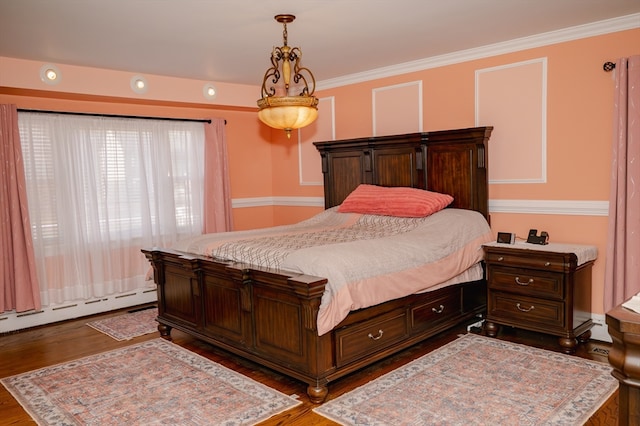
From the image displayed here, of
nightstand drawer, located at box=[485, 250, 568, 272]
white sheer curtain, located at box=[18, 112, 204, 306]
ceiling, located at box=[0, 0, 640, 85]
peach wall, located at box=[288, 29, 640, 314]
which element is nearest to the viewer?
ceiling, located at box=[0, 0, 640, 85]

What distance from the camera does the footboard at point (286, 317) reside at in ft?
9.52

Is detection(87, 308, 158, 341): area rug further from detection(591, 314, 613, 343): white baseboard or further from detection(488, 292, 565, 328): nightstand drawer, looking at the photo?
detection(591, 314, 613, 343): white baseboard

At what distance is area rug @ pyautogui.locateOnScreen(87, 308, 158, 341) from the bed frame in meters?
0.32

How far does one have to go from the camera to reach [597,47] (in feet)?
12.2

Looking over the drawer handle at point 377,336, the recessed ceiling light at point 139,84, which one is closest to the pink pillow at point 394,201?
the drawer handle at point 377,336

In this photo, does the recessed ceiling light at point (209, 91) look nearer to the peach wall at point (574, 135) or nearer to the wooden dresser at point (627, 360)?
A: the peach wall at point (574, 135)

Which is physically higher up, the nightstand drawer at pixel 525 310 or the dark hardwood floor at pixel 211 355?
the nightstand drawer at pixel 525 310

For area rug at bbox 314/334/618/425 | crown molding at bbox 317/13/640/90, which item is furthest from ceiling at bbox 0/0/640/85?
area rug at bbox 314/334/618/425

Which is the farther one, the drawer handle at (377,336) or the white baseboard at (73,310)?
the white baseboard at (73,310)

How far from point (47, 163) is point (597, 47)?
4.84 metres

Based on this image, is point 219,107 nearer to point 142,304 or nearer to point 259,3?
point 142,304

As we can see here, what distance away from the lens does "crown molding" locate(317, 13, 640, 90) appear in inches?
141

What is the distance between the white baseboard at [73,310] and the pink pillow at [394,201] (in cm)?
240

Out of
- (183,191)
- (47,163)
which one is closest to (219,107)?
(183,191)
